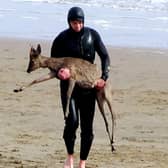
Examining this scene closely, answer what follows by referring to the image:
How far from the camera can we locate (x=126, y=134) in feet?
33.2

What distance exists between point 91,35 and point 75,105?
77 centimetres

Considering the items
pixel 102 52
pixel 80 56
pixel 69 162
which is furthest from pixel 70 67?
pixel 69 162

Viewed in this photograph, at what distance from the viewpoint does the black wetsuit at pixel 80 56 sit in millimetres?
7316

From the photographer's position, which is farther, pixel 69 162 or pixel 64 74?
pixel 69 162

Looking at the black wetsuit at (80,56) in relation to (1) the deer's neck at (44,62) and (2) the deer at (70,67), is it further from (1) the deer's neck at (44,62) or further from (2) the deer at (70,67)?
(1) the deer's neck at (44,62)

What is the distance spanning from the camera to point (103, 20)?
22.9 m

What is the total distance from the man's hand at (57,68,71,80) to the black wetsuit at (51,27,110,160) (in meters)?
0.17

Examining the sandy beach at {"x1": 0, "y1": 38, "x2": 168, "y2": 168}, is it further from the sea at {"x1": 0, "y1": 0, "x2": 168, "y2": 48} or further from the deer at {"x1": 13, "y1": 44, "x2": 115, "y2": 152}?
the sea at {"x1": 0, "y1": 0, "x2": 168, "y2": 48}

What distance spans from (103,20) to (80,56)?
15.7 m

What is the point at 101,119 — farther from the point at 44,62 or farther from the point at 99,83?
the point at 44,62

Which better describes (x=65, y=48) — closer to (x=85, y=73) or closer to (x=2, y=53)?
(x=85, y=73)

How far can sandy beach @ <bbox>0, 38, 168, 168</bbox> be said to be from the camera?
8.56 meters

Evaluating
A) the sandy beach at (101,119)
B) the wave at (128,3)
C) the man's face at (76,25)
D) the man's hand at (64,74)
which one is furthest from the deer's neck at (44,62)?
the wave at (128,3)

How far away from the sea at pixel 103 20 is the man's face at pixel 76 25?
11.0 m
